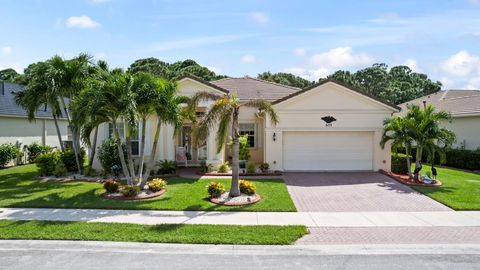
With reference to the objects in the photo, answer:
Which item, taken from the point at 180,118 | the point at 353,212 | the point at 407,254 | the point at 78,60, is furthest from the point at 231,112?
the point at 78,60

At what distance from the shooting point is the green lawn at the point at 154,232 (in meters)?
8.49

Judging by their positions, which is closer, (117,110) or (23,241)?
(23,241)

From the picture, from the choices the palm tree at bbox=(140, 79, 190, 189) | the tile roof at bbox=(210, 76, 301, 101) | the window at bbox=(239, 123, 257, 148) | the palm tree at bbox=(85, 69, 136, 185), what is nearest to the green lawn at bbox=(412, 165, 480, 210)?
the window at bbox=(239, 123, 257, 148)

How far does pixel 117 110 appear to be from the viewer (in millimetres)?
12594

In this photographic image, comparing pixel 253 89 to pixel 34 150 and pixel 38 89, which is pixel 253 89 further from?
pixel 34 150

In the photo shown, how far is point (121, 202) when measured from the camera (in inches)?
484

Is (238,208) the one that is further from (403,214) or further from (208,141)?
(208,141)

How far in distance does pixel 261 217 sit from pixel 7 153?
1924cm

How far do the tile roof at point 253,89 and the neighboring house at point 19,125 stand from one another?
12.9 metres

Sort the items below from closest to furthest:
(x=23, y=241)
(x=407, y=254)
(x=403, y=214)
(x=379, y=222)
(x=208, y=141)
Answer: (x=407, y=254), (x=23, y=241), (x=379, y=222), (x=403, y=214), (x=208, y=141)

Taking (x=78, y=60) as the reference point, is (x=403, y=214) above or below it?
below

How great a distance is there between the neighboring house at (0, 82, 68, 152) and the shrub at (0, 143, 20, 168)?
0.87m

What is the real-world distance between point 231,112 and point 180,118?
2.15 metres

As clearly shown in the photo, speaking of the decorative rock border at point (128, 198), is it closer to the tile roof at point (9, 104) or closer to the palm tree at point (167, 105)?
the palm tree at point (167, 105)
